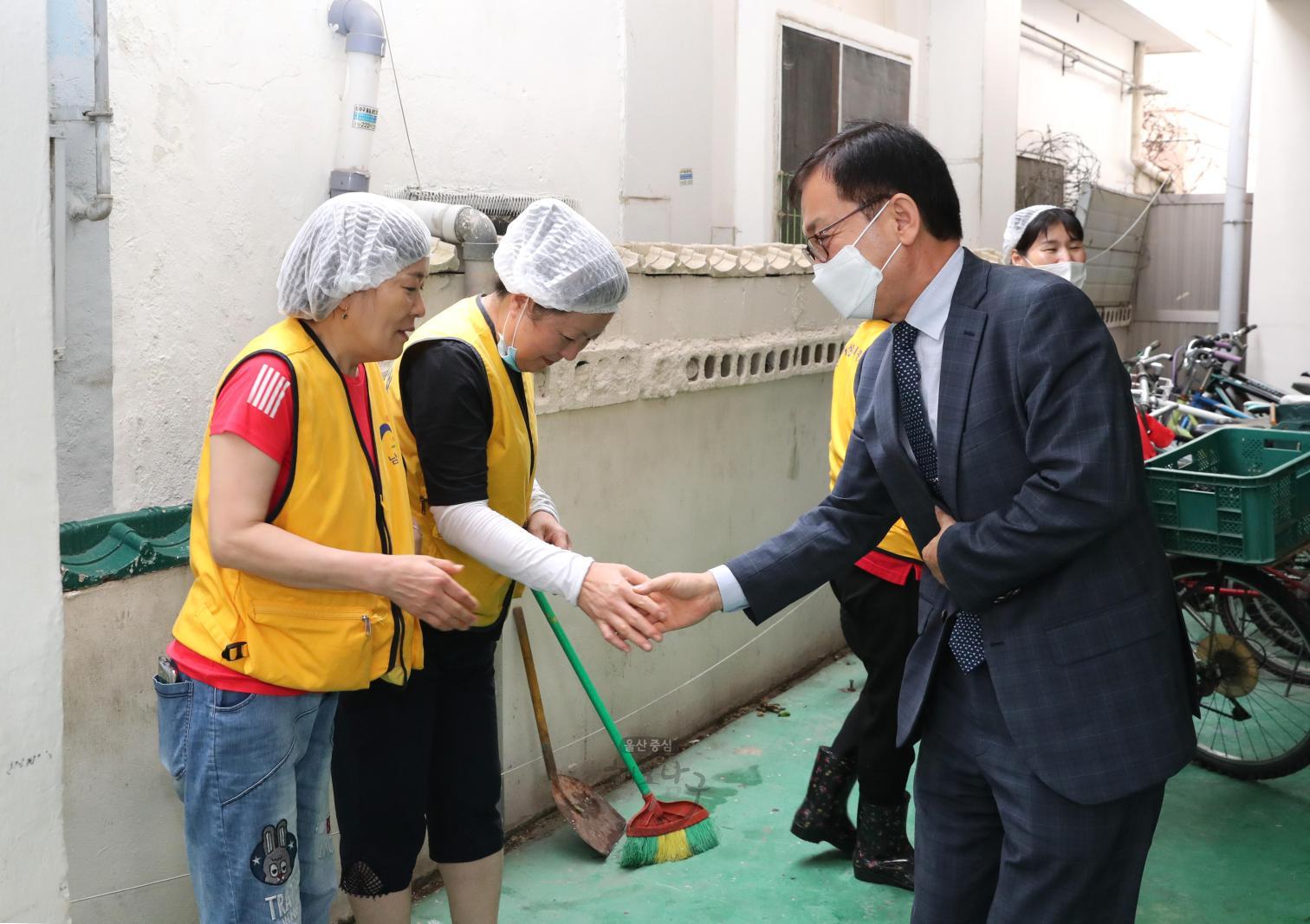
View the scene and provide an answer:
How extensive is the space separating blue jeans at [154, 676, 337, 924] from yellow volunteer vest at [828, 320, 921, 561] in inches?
69.2

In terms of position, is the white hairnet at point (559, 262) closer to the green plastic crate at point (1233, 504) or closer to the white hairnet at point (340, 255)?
the white hairnet at point (340, 255)

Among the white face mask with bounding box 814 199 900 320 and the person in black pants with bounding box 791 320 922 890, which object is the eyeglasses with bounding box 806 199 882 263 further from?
the person in black pants with bounding box 791 320 922 890

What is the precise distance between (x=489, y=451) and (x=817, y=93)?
4996 mm

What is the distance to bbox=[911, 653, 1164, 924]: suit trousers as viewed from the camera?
195 centimetres

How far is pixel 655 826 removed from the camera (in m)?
3.74

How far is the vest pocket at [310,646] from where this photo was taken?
2062 mm

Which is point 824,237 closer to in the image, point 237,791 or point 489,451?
point 489,451

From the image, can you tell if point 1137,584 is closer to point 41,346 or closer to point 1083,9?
point 41,346

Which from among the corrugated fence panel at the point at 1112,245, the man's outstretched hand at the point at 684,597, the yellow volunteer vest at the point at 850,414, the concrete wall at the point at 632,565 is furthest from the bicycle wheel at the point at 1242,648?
the corrugated fence panel at the point at 1112,245

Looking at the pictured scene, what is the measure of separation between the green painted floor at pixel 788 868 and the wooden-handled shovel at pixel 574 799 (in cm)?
7

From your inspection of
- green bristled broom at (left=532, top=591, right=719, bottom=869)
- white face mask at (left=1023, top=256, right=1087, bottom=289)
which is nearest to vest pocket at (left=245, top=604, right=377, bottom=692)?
green bristled broom at (left=532, top=591, right=719, bottom=869)

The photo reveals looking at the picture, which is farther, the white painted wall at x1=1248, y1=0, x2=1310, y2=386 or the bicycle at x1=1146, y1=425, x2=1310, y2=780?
the white painted wall at x1=1248, y1=0, x2=1310, y2=386

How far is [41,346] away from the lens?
166 centimetres

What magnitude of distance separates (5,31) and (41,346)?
421 millimetres
